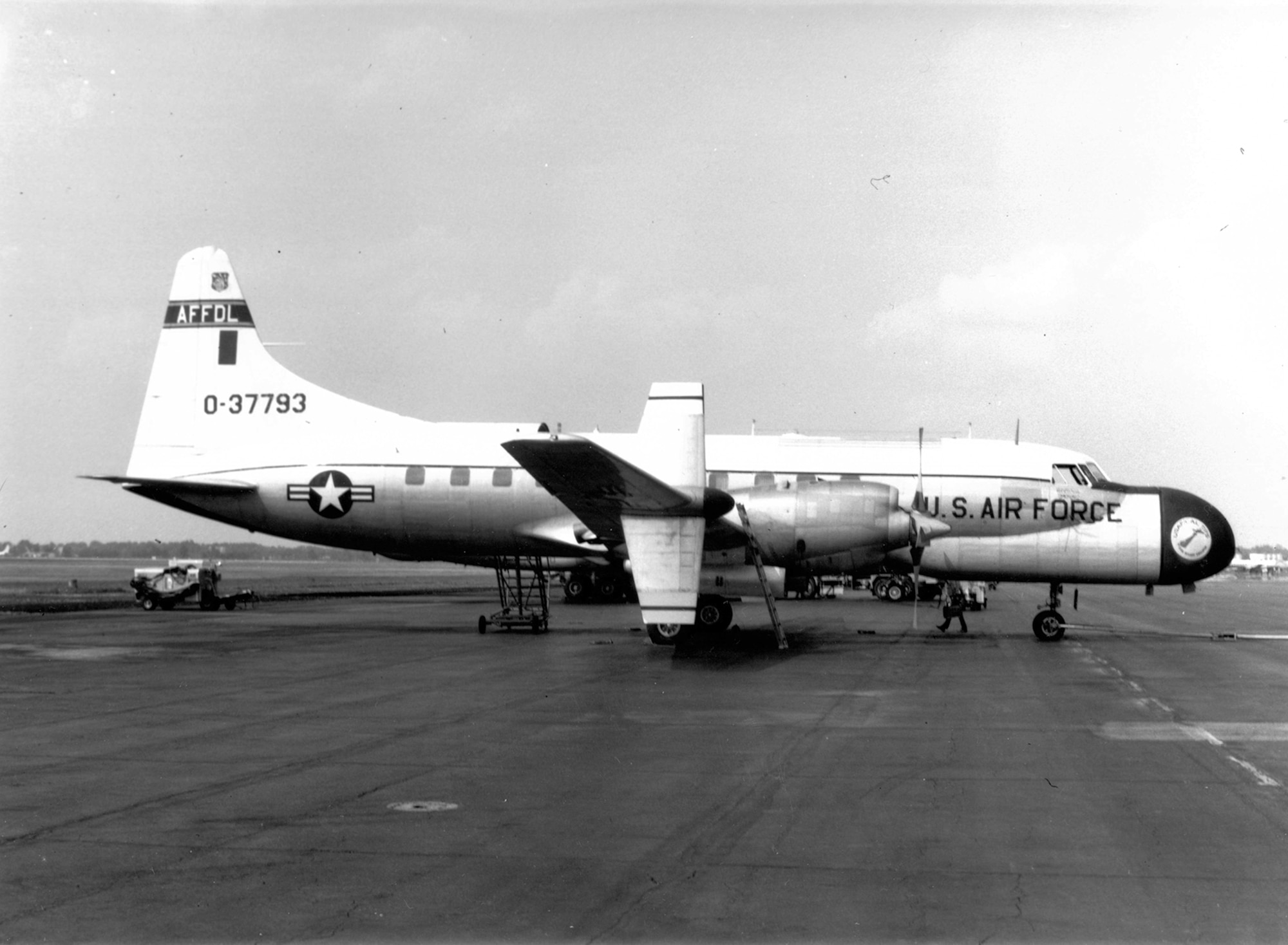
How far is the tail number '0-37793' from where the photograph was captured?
29.3 metres

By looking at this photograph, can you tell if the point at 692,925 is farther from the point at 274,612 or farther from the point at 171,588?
the point at 171,588

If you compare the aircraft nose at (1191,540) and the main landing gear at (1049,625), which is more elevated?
the aircraft nose at (1191,540)

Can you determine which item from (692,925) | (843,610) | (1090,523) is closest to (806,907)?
(692,925)

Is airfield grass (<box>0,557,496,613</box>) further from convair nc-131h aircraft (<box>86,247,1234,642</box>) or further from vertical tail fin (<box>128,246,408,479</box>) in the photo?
vertical tail fin (<box>128,246,408,479</box>)

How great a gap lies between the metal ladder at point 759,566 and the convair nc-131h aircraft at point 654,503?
0.22ft

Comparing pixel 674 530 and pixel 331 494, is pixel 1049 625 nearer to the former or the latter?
pixel 674 530

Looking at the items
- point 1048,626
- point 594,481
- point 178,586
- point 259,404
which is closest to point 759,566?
point 594,481

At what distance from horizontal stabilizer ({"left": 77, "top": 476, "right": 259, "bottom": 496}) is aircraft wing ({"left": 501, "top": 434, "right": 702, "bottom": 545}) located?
10.1 meters

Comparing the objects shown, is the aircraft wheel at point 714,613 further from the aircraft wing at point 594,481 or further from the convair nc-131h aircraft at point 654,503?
the aircraft wing at point 594,481

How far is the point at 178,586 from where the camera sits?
35750 mm

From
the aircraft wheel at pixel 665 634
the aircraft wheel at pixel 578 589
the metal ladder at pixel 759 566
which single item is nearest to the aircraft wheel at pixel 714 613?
the aircraft wheel at pixel 665 634

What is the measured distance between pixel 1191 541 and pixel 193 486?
2229 cm

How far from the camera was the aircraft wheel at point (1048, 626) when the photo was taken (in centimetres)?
2533

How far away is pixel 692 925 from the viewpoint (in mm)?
5797
